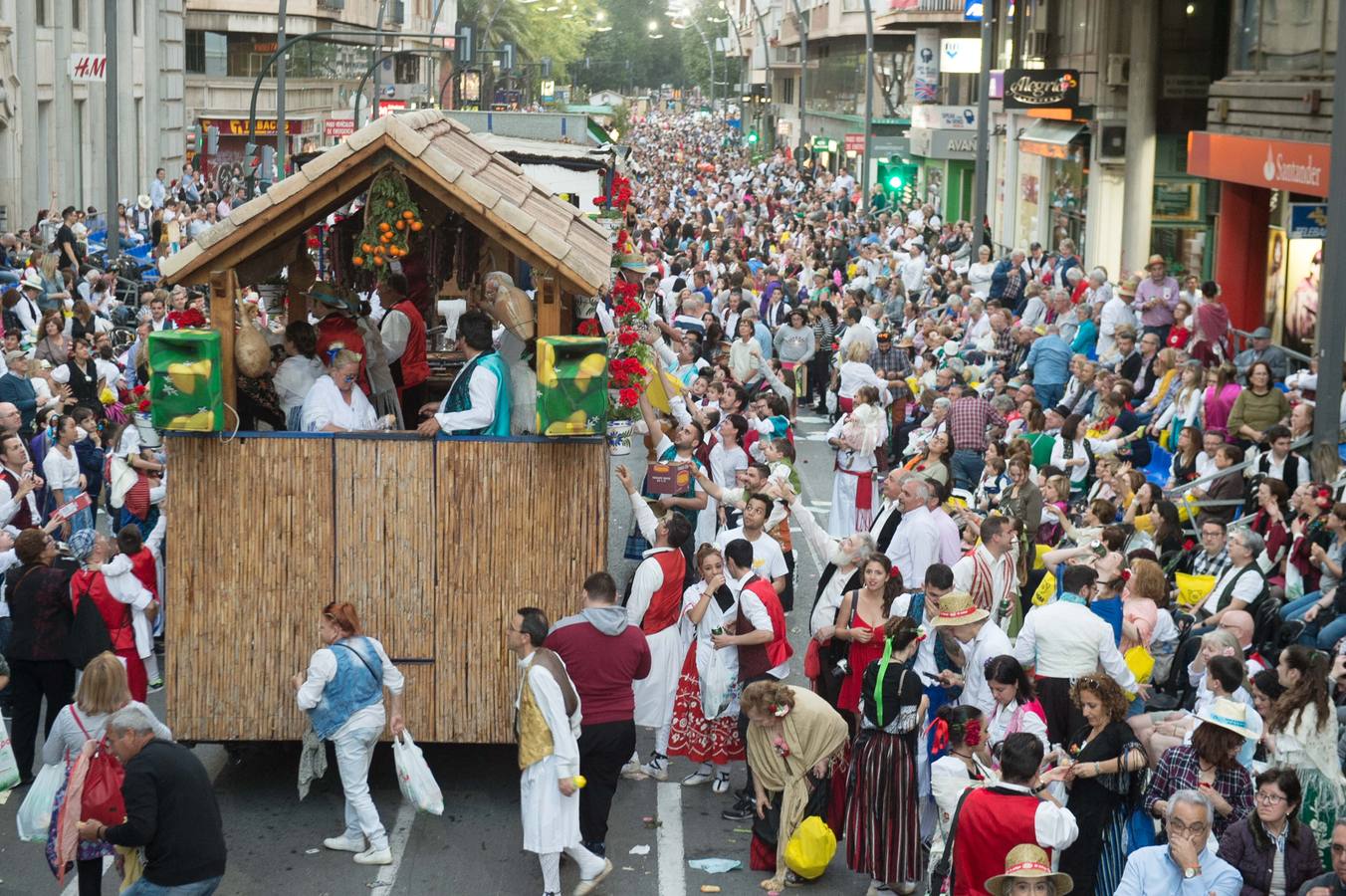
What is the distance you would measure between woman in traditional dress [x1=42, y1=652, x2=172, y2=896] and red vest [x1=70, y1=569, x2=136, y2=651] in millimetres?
2281

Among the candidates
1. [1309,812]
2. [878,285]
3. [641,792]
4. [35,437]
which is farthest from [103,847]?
[878,285]

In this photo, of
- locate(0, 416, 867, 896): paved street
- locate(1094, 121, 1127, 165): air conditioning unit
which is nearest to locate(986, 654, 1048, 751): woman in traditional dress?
locate(0, 416, 867, 896): paved street

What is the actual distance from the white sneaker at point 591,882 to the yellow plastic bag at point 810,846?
93 cm

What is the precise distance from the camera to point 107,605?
11.0m

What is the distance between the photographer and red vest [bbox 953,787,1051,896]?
765 cm

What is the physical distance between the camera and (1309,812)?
27.7 ft

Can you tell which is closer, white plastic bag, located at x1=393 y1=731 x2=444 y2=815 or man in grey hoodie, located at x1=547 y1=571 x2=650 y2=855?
man in grey hoodie, located at x1=547 y1=571 x2=650 y2=855

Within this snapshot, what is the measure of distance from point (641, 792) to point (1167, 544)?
4.50 metres

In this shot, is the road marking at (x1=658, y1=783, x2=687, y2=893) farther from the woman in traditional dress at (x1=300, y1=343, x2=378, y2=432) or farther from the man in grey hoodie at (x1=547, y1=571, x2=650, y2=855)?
the woman in traditional dress at (x1=300, y1=343, x2=378, y2=432)

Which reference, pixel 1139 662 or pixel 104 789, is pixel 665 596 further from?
pixel 104 789

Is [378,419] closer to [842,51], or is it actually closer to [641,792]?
[641,792]

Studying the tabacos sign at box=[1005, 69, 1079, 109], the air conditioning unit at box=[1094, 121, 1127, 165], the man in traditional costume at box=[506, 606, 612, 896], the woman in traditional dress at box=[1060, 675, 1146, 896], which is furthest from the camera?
the air conditioning unit at box=[1094, 121, 1127, 165]

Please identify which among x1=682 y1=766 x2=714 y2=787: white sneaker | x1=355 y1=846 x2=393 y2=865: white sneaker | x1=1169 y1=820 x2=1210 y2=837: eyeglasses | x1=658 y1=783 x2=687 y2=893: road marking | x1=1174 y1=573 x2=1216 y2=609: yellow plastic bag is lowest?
x1=658 y1=783 x2=687 y2=893: road marking

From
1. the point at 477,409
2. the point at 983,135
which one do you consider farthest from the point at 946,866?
the point at 983,135
